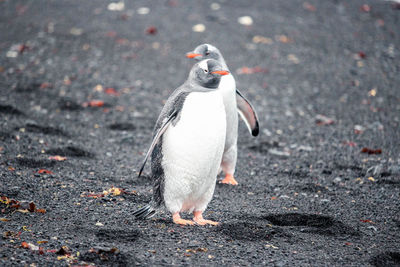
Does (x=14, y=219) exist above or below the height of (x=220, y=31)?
above

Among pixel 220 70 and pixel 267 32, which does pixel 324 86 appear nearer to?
pixel 267 32

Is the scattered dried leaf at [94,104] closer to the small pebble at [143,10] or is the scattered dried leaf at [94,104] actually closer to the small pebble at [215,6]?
the small pebble at [143,10]

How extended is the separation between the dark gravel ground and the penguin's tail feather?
0.22 ft

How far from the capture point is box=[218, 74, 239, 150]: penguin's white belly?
4.60m

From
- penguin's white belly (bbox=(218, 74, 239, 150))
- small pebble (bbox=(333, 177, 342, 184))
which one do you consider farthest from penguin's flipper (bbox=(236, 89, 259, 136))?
small pebble (bbox=(333, 177, 342, 184))

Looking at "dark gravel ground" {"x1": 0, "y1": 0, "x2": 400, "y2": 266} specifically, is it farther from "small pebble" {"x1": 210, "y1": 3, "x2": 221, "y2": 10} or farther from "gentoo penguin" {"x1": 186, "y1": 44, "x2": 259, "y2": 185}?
"gentoo penguin" {"x1": 186, "y1": 44, "x2": 259, "y2": 185}

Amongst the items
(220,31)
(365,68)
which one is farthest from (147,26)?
(365,68)

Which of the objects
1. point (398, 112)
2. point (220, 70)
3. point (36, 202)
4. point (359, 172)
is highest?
point (220, 70)

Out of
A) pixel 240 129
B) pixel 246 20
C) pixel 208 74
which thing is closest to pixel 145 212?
pixel 208 74

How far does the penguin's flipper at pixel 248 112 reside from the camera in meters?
5.14

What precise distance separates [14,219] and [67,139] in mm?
2428

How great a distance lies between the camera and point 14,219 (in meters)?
3.44

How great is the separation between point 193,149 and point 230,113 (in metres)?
1.26

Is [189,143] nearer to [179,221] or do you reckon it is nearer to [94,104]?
[179,221]
